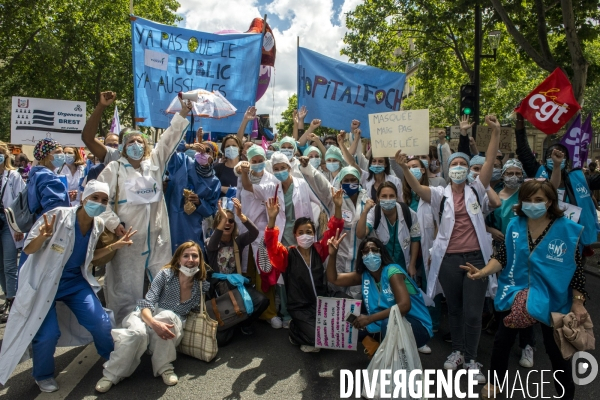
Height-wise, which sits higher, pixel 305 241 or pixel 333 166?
pixel 333 166

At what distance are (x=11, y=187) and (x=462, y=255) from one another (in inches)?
179

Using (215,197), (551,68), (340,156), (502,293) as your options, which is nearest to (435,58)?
(551,68)

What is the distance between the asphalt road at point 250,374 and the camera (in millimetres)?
3607

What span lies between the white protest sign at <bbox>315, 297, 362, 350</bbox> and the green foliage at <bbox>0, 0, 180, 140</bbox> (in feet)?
53.0

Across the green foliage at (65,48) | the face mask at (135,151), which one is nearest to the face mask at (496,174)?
the face mask at (135,151)

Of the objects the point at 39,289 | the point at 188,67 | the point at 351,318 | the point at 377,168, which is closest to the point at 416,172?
the point at 377,168

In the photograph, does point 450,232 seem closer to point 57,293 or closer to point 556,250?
point 556,250

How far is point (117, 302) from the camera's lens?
452cm

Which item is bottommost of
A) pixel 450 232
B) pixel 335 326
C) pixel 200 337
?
pixel 200 337

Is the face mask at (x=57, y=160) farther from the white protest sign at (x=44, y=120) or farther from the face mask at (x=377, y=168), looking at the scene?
the face mask at (x=377, y=168)

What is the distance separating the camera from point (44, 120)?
8438mm

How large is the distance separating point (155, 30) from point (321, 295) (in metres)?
4.44

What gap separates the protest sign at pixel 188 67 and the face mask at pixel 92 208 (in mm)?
2662

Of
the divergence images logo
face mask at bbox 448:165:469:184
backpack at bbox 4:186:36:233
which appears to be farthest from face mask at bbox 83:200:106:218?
the divergence images logo
